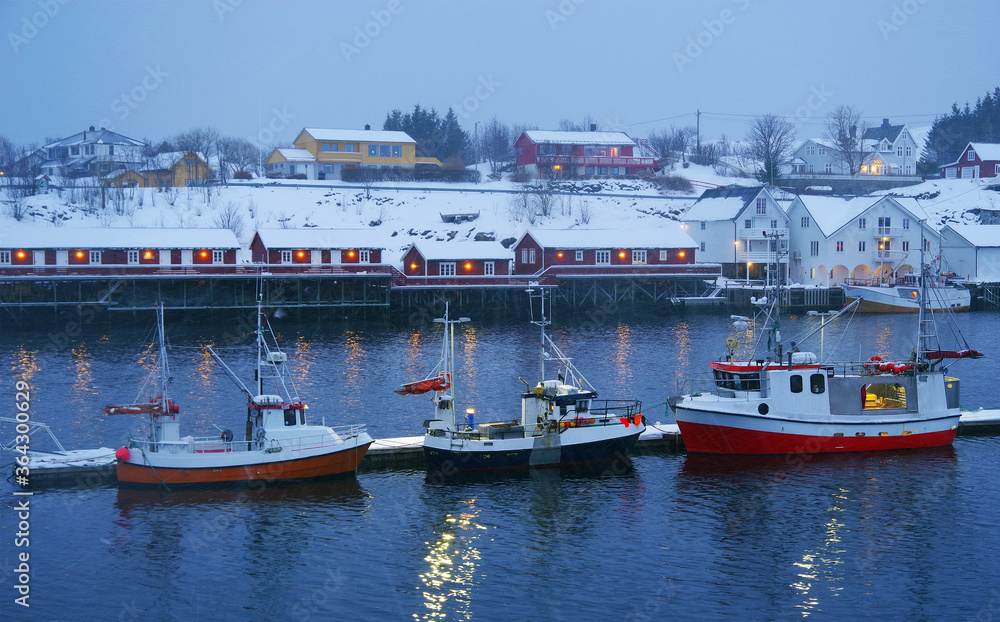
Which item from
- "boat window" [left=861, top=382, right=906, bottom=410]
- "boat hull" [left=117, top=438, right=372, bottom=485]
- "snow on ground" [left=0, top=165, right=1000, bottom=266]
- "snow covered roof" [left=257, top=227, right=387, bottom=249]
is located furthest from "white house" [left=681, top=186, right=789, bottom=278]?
"boat hull" [left=117, top=438, right=372, bottom=485]

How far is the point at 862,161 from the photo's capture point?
132m

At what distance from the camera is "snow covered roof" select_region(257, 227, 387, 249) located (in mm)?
77938

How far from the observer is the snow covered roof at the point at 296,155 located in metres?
119

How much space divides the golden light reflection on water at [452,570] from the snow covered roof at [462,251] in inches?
2107

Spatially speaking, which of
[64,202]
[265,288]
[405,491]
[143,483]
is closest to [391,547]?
[405,491]

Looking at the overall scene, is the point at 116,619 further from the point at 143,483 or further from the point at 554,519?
the point at 554,519

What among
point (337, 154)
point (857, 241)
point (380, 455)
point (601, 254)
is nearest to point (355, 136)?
point (337, 154)

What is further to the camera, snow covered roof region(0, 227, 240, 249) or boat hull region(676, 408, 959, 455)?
snow covered roof region(0, 227, 240, 249)

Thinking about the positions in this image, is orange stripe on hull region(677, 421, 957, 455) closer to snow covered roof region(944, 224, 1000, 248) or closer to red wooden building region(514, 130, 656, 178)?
snow covered roof region(944, 224, 1000, 248)

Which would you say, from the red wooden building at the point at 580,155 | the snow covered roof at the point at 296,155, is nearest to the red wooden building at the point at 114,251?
the snow covered roof at the point at 296,155

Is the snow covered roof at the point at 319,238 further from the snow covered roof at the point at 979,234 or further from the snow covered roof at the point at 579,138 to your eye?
the snow covered roof at the point at 979,234

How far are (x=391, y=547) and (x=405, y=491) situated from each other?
4.41 metres

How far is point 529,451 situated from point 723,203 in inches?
2801

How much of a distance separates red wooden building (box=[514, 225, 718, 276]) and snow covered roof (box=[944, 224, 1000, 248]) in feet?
91.0
